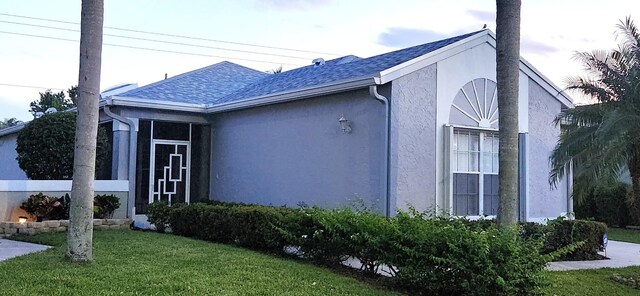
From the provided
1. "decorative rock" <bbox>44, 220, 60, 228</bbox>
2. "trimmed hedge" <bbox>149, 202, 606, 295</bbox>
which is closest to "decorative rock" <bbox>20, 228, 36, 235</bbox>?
"decorative rock" <bbox>44, 220, 60, 228</bbox>

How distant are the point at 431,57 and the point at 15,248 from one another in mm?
8371

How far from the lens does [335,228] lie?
8.63 m

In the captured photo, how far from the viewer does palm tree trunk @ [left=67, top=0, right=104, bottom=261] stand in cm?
785

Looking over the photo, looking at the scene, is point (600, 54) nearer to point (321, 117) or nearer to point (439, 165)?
point (439, 165)

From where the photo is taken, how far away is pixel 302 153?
43.1 ft

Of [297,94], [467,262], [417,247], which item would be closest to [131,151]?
[297,94]

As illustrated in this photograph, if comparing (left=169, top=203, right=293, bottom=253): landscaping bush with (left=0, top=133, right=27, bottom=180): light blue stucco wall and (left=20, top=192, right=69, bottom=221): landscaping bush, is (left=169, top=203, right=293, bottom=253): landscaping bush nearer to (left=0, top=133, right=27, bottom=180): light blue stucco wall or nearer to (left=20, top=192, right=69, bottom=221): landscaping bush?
(left=20, top=192, right=69, bottom=221): landscaping bush

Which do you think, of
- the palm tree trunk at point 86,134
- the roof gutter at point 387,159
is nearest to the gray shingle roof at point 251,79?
the roof gutter at point 387,159

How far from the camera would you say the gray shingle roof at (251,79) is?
12578mm

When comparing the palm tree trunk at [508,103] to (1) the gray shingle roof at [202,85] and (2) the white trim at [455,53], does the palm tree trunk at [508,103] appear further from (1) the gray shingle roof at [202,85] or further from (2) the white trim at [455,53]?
(1) the gray shingle roof at [202,85]

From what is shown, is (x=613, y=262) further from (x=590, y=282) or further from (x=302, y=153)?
(x=302, y=153)

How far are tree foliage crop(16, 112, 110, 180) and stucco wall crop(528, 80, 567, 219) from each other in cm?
1016

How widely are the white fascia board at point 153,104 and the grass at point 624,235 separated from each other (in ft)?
39.6

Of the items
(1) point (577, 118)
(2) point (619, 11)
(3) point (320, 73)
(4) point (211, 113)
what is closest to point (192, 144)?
(4) point (211, 113)
